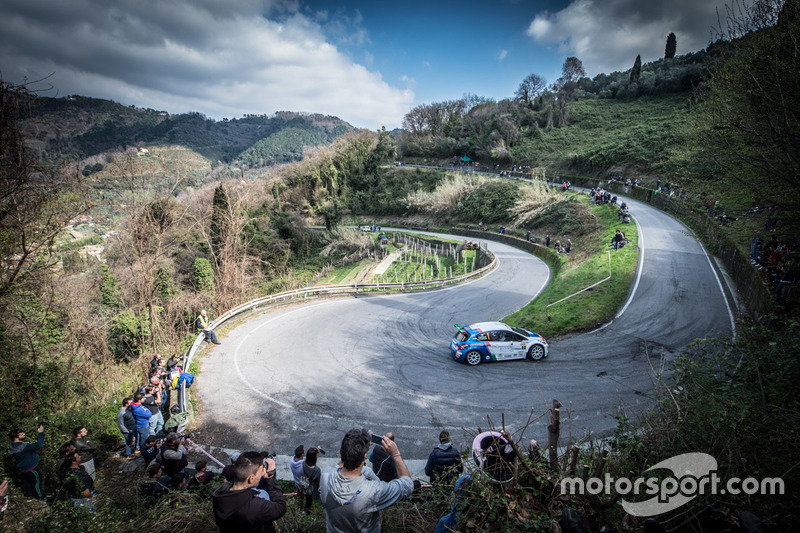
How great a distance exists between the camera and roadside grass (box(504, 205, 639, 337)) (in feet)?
51.2

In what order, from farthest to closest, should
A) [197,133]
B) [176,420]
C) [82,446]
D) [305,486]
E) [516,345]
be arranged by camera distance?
1. [197,133]
2. [516,345]
3. [176,420]
4. [82,446]
5. [305,486]

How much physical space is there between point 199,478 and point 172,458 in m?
0.65

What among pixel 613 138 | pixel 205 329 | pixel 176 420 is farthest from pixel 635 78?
pixel 176 420

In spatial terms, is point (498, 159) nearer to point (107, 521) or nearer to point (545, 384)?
point (545, 384)

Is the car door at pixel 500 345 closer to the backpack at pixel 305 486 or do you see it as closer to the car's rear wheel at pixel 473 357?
the car's rear wheel at pixel 473 357

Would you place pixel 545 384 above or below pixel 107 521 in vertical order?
below

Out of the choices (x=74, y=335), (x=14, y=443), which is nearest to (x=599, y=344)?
(x=14, y=443)

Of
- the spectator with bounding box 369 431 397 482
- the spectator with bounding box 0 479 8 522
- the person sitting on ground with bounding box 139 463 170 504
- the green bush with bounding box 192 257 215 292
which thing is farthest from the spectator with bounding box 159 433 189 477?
the green bush with bounding box 192 257 215 292

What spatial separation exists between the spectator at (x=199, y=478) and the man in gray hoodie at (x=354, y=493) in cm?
400

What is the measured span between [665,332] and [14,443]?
62.5 feet

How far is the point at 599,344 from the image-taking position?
45.1ft

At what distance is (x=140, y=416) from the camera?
8.09m

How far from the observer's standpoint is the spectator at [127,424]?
26.6ft

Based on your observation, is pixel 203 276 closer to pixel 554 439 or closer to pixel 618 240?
pixel 554 439
